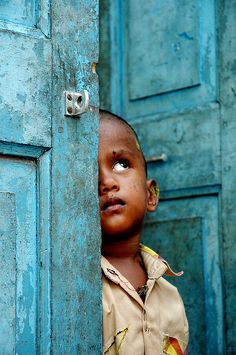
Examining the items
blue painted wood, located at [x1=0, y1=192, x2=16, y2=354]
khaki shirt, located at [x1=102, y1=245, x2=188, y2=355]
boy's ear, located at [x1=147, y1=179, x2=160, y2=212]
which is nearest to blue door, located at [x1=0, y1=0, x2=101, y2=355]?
blue painted wood, located at [x1=0, y1=192, x2=16, y2=354]

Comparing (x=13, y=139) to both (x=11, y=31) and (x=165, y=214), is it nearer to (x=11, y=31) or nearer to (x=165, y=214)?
(x=11, y=31)

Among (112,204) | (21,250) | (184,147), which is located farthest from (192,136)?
(21,250)

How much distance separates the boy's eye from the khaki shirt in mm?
344

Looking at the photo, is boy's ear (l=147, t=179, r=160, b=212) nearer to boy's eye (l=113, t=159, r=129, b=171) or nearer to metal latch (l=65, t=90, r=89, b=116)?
boy's eye (l=113, t=159, r=129, b=171)

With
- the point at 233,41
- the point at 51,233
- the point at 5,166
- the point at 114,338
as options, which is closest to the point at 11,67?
the point at 5,166

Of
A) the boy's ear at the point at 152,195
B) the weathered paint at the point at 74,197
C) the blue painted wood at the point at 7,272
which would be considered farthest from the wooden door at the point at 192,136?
the blue painted wood at the point at 7,272

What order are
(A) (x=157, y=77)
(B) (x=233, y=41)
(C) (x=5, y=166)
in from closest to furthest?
1. (C) (x=5, y=166)
2. (B) (x=233, y=41)
3. (A) (x=157, y=77)

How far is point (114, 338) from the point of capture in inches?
126

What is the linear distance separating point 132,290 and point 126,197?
1.17ft

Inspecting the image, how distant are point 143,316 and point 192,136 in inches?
47.8

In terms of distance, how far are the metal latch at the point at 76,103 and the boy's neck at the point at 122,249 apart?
0.69 m

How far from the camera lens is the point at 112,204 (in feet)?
11.1

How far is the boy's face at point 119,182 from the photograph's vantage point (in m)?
3.39

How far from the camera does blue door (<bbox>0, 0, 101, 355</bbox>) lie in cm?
283
